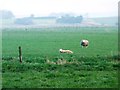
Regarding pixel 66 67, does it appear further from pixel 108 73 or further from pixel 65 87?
pixel 65 87

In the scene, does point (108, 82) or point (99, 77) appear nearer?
point (108, 82)

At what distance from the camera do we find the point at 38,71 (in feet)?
56.0

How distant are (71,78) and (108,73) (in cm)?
224

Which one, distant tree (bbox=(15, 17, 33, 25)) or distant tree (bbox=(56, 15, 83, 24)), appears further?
distant tree (bbox=(15, 17, 33, 25))

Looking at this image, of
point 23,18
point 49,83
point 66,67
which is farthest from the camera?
point 23,18

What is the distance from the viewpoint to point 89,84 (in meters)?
13.6

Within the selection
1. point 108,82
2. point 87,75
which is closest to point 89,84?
point 108,82

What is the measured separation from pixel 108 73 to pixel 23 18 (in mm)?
166678

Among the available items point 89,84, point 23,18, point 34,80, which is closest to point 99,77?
point 89,84

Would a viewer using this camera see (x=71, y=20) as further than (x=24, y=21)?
No

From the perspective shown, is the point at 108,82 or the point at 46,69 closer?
the point at 108,82

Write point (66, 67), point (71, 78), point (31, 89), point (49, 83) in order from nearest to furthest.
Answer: point (31, 89), point (49, 83), point (71, 78), point (66, 67)

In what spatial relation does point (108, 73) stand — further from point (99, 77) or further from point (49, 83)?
point (49, 83)

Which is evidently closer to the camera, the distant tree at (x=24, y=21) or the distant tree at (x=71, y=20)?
the distant tree at (x=71, y=20)
